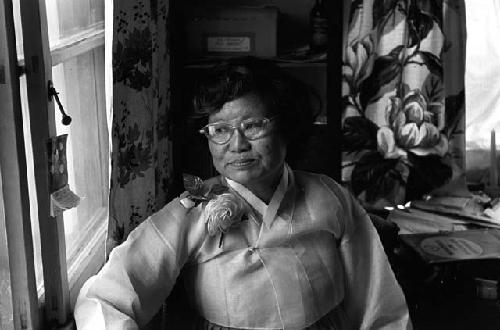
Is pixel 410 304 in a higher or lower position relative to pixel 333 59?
lower

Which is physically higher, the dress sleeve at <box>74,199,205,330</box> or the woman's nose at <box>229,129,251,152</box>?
the woman's nose at <box>229,129,251,152</box>

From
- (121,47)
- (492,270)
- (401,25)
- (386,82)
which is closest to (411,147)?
(386,82)

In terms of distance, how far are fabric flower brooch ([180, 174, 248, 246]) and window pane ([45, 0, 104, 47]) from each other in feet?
1.30

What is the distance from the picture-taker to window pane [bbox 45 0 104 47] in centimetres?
162

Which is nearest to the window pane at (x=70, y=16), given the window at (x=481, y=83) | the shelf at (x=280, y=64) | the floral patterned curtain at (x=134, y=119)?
the floral patterned curtain at (x=134, y=119)

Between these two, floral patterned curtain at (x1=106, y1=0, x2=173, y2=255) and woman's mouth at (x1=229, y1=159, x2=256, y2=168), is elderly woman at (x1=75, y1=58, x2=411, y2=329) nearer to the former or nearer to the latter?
woman's mouth at (x1=229, y1=159, x2=256, y2=168)

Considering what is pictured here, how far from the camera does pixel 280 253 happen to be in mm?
1500

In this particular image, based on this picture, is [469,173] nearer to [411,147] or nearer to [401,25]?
[411,147]

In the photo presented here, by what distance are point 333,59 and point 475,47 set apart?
652 millimetres

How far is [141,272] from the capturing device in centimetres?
141

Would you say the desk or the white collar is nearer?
the white collar

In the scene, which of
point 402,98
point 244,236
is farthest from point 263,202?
point 402,98

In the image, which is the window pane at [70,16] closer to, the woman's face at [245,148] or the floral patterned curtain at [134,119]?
the floral patterned curtain at [134,119]

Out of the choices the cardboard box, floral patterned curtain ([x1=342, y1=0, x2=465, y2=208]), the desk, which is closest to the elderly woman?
the desk
